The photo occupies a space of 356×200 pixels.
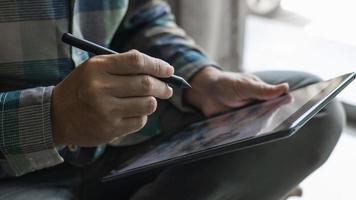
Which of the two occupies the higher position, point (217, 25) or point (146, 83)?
point (146, 83)

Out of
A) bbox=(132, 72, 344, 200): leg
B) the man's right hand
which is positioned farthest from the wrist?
the man's right hand

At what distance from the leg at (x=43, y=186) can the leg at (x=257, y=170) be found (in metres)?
0.10

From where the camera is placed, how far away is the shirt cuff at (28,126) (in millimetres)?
668

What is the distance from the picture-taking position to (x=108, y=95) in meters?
0.62

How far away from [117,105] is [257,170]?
26cm

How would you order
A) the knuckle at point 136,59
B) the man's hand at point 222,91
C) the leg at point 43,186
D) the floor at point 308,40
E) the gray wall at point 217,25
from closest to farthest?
the knuckle at point 136,59, the leg at point 43,186, the man's hand at point 222,91, the gray wall at point 217,25, the floor at point 308,40

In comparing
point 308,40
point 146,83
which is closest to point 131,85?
point 146,83

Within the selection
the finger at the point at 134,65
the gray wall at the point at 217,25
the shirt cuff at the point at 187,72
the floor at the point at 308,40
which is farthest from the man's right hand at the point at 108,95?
the floor at the point at 308,40

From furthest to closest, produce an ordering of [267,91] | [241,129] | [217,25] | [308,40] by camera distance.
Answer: [308,40] < [217,25] < [267,91] < [241,129]

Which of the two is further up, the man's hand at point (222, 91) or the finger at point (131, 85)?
the finger at point (131, 85)

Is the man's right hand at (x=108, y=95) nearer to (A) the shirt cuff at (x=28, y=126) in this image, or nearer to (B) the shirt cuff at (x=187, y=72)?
(A) the shirt cuff at (x=28, y=126)

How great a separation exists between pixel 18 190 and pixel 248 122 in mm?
323

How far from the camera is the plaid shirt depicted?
0.68 meters

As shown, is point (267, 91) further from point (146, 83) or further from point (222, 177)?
point (146, 83)
